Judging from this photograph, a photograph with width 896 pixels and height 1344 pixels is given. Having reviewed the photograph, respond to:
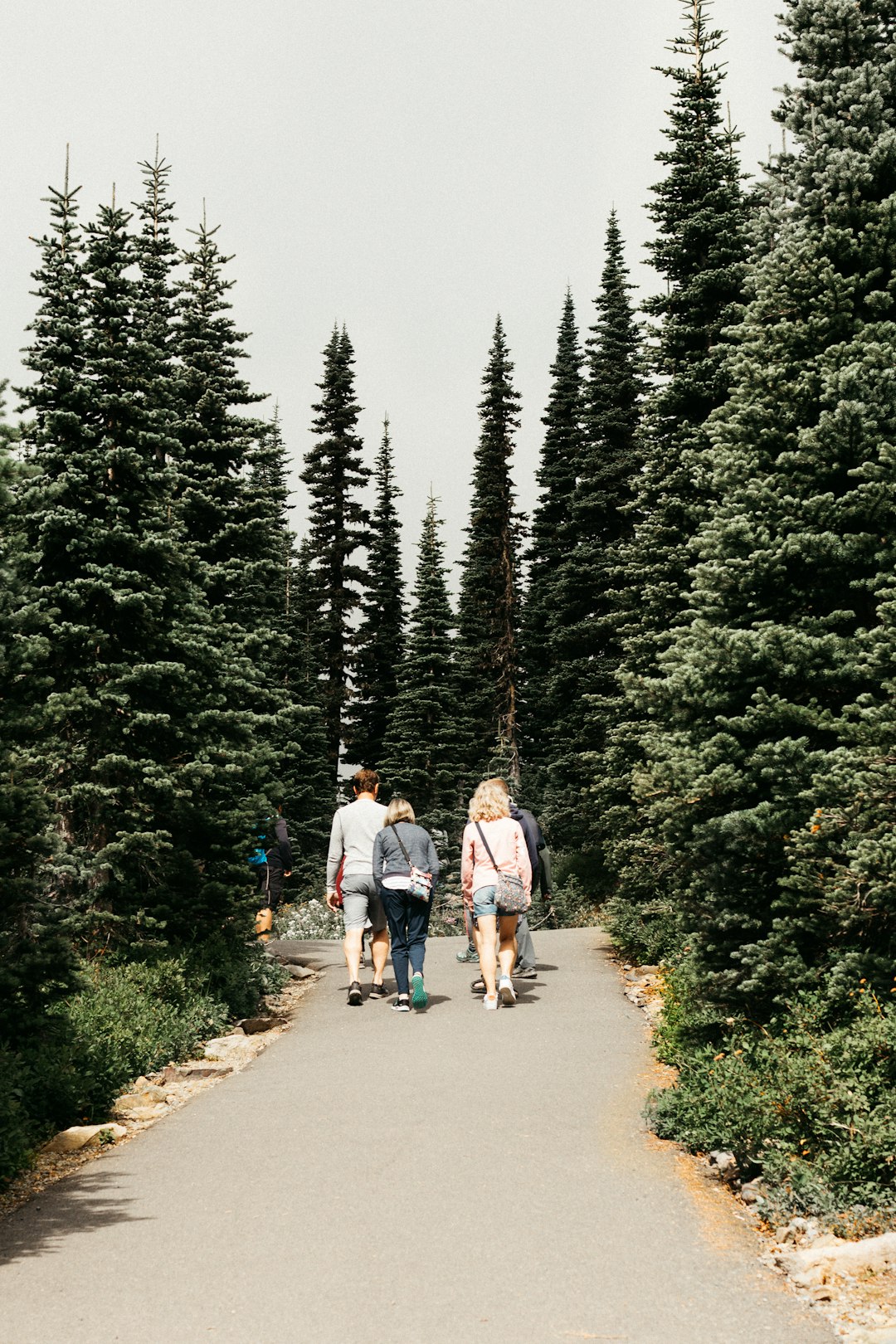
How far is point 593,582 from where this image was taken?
29.4 metres

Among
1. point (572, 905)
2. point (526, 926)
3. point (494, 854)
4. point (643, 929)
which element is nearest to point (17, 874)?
point (494, 854)

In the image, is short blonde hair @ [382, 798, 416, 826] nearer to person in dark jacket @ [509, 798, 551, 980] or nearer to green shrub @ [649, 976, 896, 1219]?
person in dark jacket @ [509, 798, 551, 980]

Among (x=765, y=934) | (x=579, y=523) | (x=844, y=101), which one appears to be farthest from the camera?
(x=579, y=523)

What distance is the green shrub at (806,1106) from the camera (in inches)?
242

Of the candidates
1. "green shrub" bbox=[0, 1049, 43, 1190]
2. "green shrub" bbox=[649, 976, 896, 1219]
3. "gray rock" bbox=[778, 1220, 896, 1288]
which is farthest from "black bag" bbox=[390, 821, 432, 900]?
"gray rock" bbox=[778, 1220, 896, 1288]

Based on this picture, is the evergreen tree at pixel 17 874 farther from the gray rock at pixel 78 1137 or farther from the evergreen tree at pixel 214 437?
the evergreen tree at pixel 214 437

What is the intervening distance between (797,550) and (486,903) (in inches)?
206

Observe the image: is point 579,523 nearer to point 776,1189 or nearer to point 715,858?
point 715,858

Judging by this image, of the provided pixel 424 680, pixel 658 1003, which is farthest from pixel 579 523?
pixel 658 1003

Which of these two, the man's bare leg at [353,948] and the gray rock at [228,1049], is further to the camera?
the man's bare leg at [353,948]

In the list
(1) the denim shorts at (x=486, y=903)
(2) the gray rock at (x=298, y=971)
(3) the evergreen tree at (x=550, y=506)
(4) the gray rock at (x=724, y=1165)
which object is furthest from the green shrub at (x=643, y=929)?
(3) the evergreen tree at (x=550, y=506)

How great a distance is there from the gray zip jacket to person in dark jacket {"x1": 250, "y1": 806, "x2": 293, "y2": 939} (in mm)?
4537

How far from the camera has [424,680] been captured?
148 feet

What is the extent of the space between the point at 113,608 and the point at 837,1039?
8552 mm
